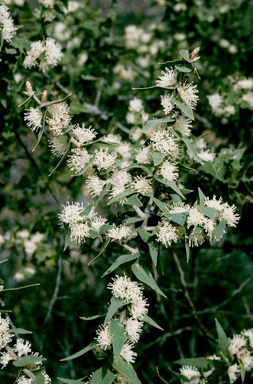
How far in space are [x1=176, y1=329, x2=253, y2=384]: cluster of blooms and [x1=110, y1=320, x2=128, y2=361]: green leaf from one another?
340 millimetres

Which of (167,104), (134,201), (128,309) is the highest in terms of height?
(167,104)

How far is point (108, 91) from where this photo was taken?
2270mm

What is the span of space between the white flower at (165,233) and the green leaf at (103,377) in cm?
37

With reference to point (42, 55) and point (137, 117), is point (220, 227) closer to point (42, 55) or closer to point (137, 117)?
point (137, 117)

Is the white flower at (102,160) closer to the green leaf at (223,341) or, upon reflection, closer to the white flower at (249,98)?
the green leaf at (223,341)

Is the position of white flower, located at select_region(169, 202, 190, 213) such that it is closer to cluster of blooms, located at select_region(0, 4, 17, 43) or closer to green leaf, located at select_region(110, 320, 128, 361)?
green leaf, located at select_region(110, 320, 128, 361)

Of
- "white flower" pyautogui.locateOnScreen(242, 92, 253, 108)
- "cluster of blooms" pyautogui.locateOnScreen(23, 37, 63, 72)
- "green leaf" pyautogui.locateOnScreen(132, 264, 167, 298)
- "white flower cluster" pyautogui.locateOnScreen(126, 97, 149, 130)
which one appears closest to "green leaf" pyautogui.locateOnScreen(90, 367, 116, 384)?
"green leaf" pyautogui.locateOnScreen(132, 264, 167, 298)

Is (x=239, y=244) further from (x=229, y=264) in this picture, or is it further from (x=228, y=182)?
(x=229, y=264)

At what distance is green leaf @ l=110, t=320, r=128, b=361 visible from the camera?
882 mm

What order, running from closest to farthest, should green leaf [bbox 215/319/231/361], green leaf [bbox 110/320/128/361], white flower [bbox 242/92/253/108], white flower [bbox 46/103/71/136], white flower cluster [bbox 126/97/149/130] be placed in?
1. green leaf [bbox 110/320/128/361]
2. white flower [bbox 46/103/71/136]
3. green leaf [bbox 215/319/231/361]
4. white flower cluster [bbox 126/97/149/130]
5. white flower [bbox 242/92/253/108]

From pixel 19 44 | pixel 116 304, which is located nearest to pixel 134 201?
pixel 116 304

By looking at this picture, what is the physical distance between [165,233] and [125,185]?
0.87ft

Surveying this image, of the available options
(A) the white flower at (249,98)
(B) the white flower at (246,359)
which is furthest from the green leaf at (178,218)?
(A) the white flower at (249,98)

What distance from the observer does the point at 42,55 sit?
1399mm
